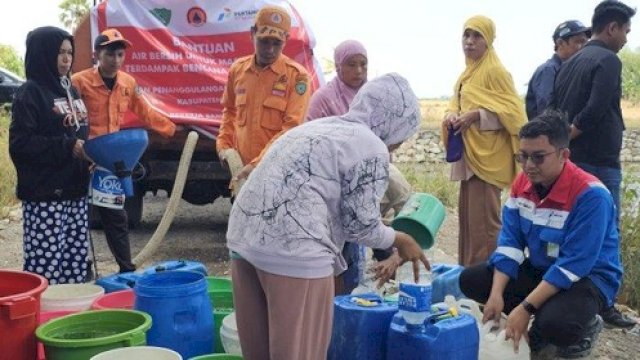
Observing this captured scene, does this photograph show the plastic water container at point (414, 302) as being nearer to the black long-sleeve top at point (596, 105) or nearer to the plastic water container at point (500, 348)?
the plastic water container at point (500, 348)

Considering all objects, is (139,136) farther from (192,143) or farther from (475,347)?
(475,347)

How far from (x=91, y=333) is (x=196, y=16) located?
3936 millimetres

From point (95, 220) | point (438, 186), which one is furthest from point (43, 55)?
point (438, 186)

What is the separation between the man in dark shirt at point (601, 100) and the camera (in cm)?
407

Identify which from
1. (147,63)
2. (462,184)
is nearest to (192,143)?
(147,63)

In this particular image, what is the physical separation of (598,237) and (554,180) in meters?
0.32

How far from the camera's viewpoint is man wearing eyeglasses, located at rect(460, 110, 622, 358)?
3.12m

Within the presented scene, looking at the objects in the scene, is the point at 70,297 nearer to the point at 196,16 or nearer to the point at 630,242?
the point at 196,16

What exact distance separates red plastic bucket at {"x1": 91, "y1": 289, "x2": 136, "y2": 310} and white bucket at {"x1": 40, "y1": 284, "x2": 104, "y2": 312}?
0.07m

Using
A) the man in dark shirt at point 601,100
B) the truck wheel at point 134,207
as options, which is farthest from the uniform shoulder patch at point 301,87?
the truck wheel at point 134,207

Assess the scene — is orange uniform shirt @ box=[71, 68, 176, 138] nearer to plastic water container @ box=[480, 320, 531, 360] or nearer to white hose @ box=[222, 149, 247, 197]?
white hose @ box=[222, 149, 247, 197]

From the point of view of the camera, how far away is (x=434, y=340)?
2.80 m

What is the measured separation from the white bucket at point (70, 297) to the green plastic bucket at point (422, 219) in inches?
56.6

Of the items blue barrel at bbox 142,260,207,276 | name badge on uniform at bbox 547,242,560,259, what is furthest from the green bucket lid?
name badge on uniform at bbox 547,242,560,259
